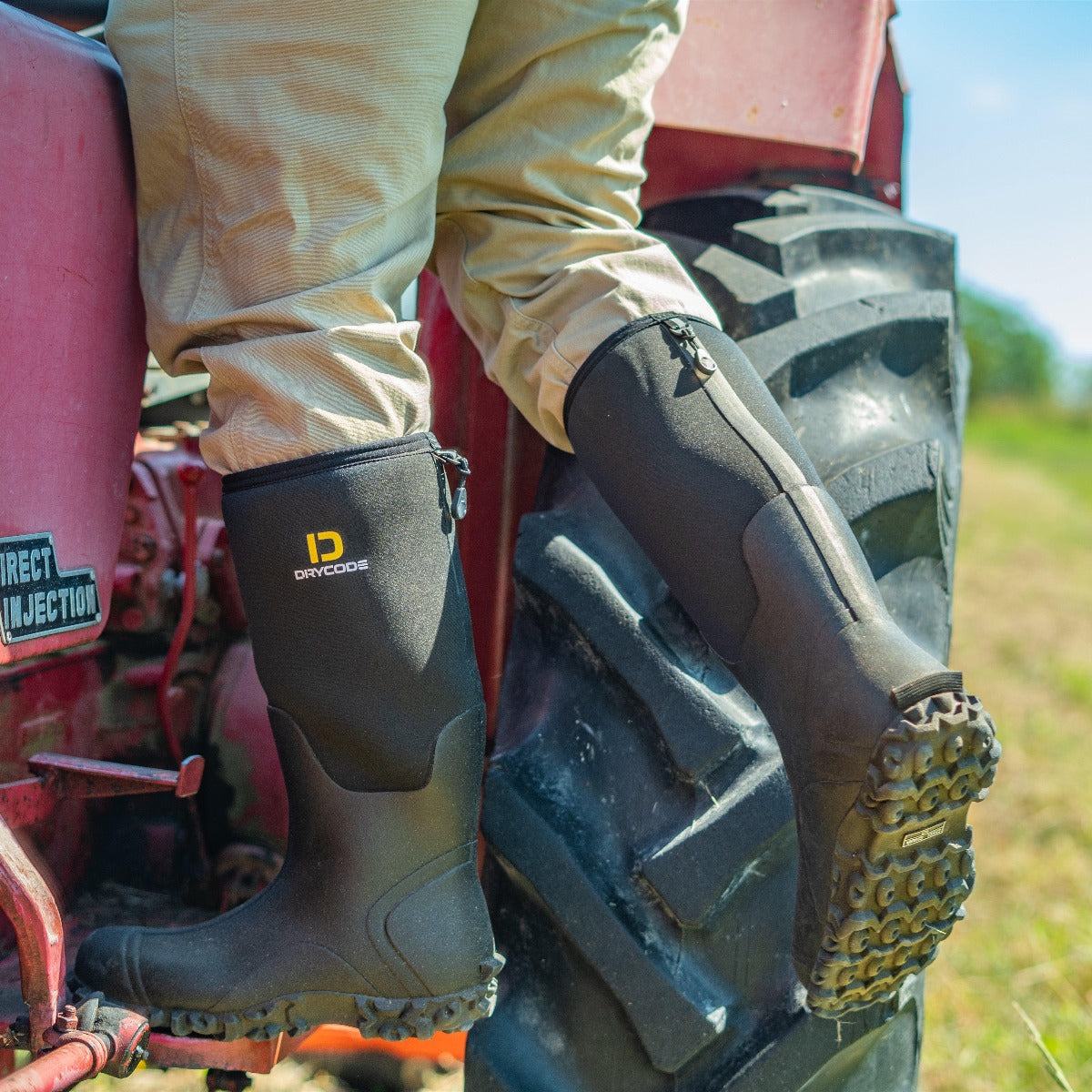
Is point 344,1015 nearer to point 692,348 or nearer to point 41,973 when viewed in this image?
point 41,973

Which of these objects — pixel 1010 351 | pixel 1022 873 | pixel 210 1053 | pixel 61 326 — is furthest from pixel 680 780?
pixel 1010 351

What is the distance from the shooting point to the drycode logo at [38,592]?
0.78 m

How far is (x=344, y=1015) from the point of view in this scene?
2.77ft

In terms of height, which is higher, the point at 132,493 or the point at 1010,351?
the point at 132,493

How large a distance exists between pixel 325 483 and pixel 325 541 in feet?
0.12

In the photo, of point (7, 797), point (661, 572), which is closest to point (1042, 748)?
point (661, 572)

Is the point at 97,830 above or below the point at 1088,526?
above

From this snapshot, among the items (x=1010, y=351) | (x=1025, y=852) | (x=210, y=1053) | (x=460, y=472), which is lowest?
(x=1010, y=351)

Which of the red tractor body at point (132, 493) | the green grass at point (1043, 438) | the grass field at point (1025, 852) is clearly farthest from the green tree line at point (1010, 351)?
the red tractor body at point (132, 493)

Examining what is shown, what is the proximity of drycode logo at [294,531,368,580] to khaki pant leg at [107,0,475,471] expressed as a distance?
54mm

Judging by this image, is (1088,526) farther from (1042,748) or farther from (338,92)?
(338,92)

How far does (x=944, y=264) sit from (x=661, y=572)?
18.7 inches

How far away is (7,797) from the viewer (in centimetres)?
87

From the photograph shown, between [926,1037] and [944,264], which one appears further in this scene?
[926,1037]
